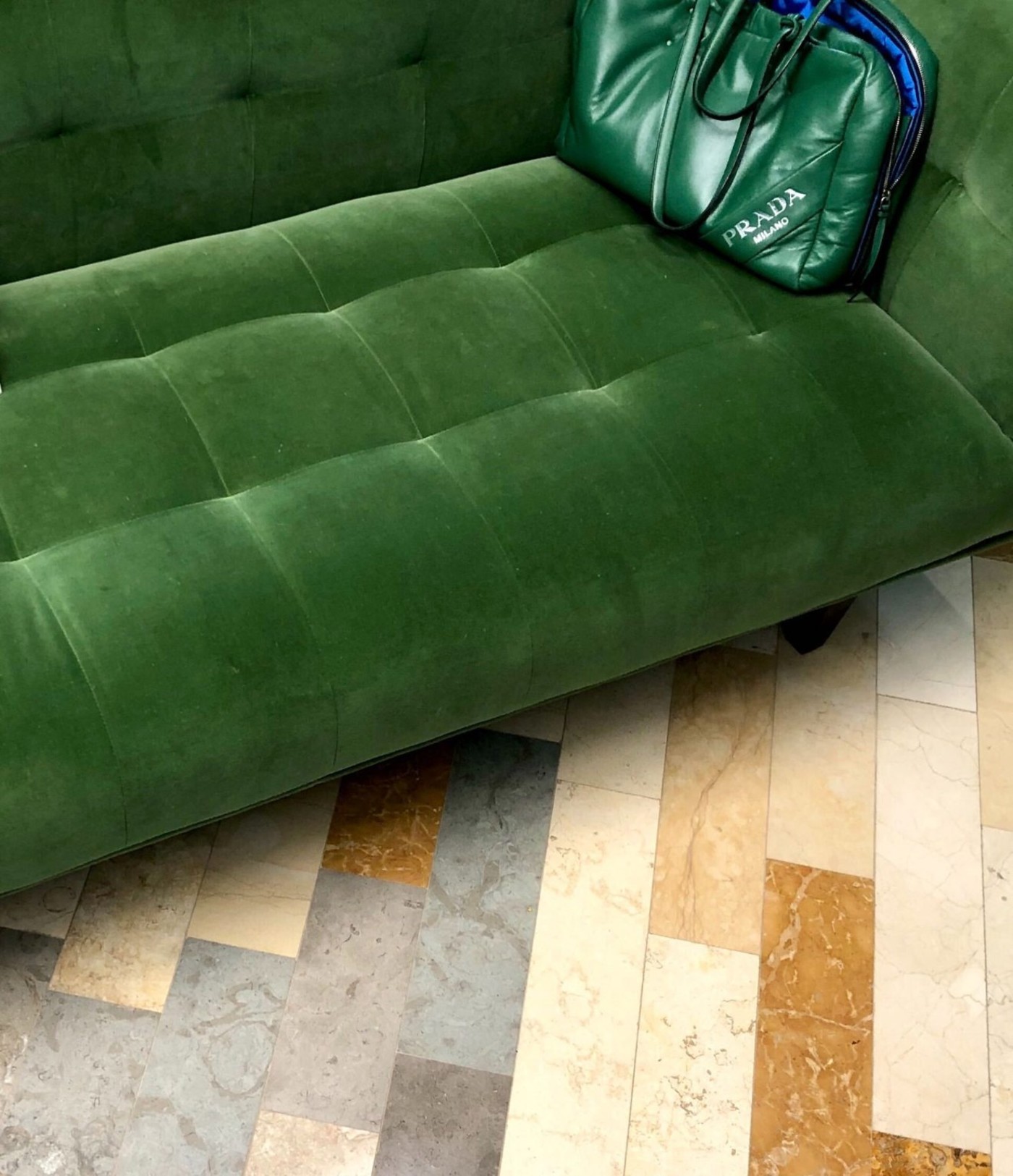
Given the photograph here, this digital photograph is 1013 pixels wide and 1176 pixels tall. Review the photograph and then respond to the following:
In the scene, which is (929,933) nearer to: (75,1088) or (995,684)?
(995,684)

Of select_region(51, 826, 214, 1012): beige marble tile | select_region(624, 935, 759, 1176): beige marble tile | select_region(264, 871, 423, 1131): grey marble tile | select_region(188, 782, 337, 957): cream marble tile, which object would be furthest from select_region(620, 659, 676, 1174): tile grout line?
select_region(51, 826, 214, 1012): beige marble tile

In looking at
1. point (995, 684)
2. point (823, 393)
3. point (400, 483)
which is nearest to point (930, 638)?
point (995, 684)

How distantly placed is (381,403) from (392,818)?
0.48 m

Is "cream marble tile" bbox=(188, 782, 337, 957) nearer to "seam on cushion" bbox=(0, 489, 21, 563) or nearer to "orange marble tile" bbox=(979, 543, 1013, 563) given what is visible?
"seam on cushion" bbox=(0, 489, 21, 563)

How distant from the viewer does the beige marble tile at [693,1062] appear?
4.30 ft

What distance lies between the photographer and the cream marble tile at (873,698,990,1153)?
137 centimetres

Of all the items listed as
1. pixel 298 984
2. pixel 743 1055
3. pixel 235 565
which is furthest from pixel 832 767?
pixel 235 565

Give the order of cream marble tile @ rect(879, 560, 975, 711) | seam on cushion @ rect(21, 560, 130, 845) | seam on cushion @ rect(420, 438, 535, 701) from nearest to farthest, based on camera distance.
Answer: seam on cushion @ rect(21, 560, 130, 845), seam on cushion @ rect(420, 438, 535, 701), cream marble tile @ rect(879, 560, 975, 711)

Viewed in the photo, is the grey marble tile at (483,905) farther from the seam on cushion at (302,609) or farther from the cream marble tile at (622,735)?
the seam on cushion at (302,609)

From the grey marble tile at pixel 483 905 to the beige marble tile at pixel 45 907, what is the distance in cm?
37

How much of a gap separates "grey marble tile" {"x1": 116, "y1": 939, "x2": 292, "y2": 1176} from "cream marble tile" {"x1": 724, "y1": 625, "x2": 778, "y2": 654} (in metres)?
0.69

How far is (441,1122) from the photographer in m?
1.30

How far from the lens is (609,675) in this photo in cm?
134

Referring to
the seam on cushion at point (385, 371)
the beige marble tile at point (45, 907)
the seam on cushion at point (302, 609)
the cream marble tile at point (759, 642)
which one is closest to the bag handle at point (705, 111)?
the seam on cushion at point (385, 371)
